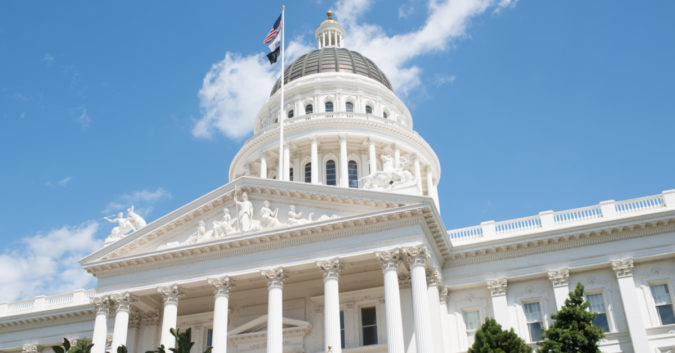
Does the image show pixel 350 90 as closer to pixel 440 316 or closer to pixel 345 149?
pixel 345 149

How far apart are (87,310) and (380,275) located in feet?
57.4

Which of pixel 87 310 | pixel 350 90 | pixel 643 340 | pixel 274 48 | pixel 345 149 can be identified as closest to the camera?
pixel 643 340

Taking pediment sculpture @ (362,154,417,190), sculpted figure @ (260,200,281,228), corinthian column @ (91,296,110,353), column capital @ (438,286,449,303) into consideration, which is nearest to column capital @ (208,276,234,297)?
sculpted figure @ (260,200,281,228)

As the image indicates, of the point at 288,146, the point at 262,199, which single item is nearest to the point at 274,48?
the point at 288,146

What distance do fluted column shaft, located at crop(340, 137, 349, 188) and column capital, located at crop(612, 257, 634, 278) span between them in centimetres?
1995

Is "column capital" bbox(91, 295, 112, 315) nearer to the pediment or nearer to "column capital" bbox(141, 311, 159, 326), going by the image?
the pediment

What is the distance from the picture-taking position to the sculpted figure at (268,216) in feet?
99.1

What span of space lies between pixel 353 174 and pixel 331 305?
858 inches

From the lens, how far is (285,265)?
29.1 meters

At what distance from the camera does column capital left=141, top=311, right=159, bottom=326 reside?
33469 millimetres

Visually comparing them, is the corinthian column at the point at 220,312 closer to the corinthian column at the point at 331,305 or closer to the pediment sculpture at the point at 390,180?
the corinthian column at the point at 331,305

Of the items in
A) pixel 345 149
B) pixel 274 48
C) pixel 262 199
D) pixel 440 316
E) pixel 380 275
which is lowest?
pixel 440 316

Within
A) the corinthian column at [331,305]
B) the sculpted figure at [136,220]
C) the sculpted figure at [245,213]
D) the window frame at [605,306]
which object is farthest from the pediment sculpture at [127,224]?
the window frame at [605,306]

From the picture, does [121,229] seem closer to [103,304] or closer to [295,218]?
[103,304]
